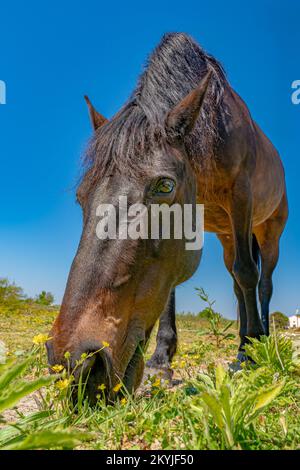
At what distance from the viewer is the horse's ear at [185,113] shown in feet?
10.9

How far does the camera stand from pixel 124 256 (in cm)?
261

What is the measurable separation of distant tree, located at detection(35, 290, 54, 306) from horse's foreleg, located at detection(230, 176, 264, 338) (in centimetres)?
912

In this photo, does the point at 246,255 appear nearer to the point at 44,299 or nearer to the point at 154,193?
the point at 154,193

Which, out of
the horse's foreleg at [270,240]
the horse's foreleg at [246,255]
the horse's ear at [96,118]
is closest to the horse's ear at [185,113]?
the horse's ear at [96,118]

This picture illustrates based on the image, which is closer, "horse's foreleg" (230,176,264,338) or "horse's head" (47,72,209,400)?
"horse's head" (47,72,209,400)

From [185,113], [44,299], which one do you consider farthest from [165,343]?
[44,299]

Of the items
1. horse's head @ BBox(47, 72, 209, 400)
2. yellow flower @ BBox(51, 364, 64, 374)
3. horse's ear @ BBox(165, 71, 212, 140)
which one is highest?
horse's ear @ BBox(165, 71, 212, 140)

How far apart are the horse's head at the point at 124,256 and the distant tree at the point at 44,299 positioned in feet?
33.1

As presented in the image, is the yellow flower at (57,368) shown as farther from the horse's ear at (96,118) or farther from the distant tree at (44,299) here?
the distant tree at (44,299)

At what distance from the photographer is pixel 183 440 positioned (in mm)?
1588

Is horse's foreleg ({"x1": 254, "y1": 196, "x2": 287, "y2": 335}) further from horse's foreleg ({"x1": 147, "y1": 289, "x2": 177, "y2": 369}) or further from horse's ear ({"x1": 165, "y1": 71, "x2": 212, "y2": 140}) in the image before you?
horse's ear ({"x1": 165, "y1": 71, "x2": 212, "y2": 140})

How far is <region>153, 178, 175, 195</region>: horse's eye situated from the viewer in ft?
9.68

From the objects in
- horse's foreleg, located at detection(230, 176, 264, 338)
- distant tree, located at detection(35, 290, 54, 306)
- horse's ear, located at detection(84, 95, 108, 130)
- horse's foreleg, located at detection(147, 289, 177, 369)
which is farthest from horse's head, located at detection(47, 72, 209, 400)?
distant tree, located at detection(35, 290, 54, 306)
